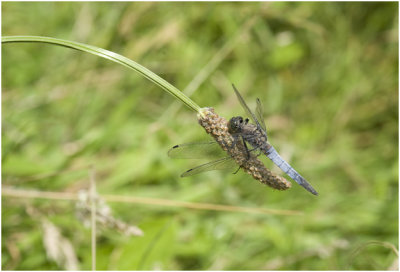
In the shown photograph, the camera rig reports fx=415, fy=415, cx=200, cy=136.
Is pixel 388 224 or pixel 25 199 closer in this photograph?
pixel 25 199

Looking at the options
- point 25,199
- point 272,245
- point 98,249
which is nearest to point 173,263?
point 98,249

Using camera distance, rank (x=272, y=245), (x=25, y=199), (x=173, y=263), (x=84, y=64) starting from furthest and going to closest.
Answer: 1. (x=84, y=64)
2. (x=272, y=245)
3. (x=173, y=263)
4. (x=25, y=199)

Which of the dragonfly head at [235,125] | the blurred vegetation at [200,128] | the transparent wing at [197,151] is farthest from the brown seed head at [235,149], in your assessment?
the blurred vegetation at [200,128]

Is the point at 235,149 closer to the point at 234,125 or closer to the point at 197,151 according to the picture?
the point at 234,125

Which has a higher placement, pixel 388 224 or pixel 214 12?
pixel 214 12

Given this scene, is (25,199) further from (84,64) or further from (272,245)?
(272,245)

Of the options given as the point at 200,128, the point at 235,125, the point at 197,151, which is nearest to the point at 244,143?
the point at 235,125
